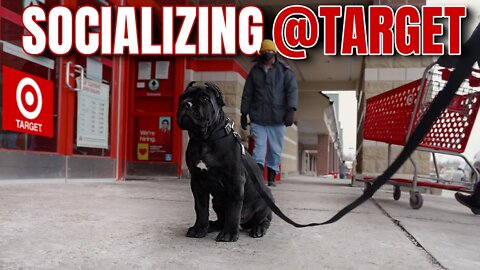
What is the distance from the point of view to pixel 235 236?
7.39 ft

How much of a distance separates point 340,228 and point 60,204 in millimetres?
2152

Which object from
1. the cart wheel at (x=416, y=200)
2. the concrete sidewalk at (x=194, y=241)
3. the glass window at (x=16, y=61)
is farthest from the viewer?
the glass window at (x=16, y=61)

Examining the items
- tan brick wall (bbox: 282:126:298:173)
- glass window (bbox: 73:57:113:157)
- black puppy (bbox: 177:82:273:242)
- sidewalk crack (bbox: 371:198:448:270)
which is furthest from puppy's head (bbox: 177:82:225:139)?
tan brick wall (bbox: 282:126:298:173)

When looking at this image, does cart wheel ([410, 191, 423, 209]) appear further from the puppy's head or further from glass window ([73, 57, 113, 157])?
glass window ([73, 57, 113, 157])

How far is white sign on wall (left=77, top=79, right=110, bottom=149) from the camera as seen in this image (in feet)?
20.0

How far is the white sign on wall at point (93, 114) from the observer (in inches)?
239

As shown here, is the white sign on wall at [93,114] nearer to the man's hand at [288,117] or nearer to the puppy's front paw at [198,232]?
the man's hand at [288,117]

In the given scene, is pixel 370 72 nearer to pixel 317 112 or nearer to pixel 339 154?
pixel 317 112

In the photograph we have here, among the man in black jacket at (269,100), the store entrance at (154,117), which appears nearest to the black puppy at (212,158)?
the man in black jacket at (269,100)

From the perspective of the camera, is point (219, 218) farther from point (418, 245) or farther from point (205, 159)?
point (418, 245)

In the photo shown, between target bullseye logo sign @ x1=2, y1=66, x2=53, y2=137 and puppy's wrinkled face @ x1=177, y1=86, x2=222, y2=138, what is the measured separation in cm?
→ 344

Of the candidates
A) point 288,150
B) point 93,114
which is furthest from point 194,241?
point 288,150

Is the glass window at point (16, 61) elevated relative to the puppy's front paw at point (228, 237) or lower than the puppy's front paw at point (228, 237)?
elevated

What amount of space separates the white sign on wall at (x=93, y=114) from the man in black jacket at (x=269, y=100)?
87.8 inches
